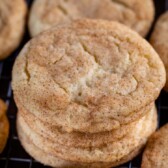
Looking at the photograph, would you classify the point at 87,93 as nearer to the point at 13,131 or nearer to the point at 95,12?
the point at 13,131

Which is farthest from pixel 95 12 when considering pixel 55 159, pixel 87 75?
pixel 55 159

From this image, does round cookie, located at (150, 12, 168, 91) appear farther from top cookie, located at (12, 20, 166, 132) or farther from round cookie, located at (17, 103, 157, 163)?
round cookie, located at (17, 103, 157, 163)

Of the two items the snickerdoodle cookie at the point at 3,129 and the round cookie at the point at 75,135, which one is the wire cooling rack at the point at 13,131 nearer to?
the snickerdoodle cookie at the point at 3,129

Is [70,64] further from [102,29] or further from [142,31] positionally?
[142,31]

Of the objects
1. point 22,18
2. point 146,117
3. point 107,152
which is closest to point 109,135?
point 107,152

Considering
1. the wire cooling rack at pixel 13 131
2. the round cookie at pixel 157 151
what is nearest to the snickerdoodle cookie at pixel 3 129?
the wire cooling rack at pixel 13 131
